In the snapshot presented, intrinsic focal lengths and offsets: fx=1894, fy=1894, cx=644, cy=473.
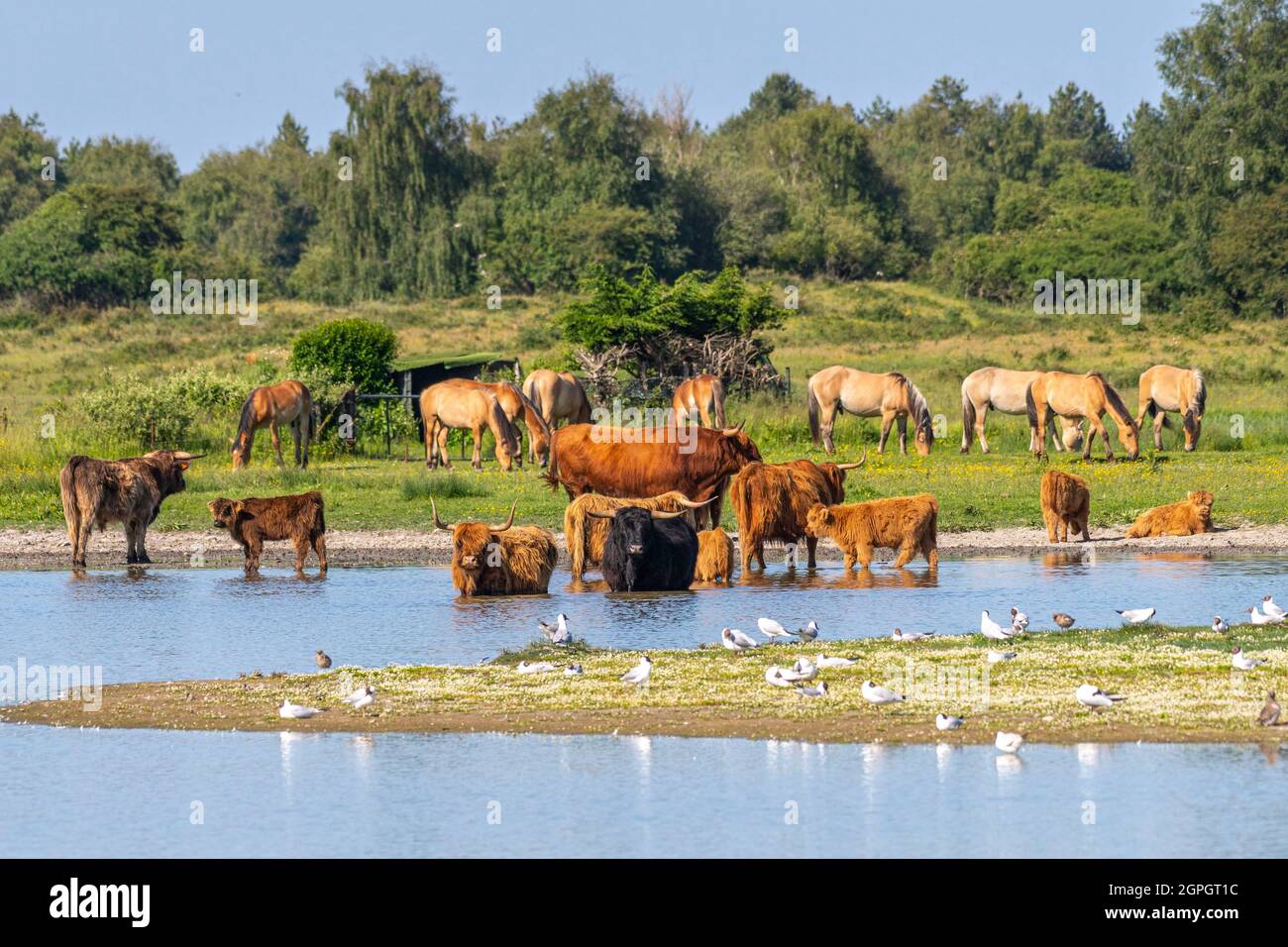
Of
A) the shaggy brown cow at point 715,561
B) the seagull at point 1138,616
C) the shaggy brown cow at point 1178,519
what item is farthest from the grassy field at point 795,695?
the shaggy brown cow at point 1178,519

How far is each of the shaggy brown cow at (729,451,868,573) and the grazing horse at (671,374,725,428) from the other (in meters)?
10.5

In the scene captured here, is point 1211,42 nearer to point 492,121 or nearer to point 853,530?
point 492,121

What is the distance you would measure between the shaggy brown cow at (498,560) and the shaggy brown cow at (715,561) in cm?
161

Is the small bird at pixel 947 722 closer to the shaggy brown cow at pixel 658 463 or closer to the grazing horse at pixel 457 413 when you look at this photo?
the shaggy brown cow at pixel 658 463

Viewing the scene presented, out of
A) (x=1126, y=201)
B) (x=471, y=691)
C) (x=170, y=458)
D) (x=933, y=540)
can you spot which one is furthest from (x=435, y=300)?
(x=471, y=691)

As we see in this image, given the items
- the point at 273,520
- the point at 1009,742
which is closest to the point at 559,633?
the point at 1009,742

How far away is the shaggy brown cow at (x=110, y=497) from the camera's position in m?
19.4

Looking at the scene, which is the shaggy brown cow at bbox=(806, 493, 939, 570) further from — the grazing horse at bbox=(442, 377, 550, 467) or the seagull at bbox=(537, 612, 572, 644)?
the grazing horse at bbox=(442, 377, 550, 467)

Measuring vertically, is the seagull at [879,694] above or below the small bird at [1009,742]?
above

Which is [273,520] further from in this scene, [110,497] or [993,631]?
[993,631]

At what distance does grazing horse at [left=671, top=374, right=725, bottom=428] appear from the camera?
29328 millimetres

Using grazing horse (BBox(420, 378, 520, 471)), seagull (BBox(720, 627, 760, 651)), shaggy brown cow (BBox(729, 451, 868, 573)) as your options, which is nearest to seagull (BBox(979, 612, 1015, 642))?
seagull (BBox(720, 627, 760, 651))

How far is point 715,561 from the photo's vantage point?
17.9 metres
